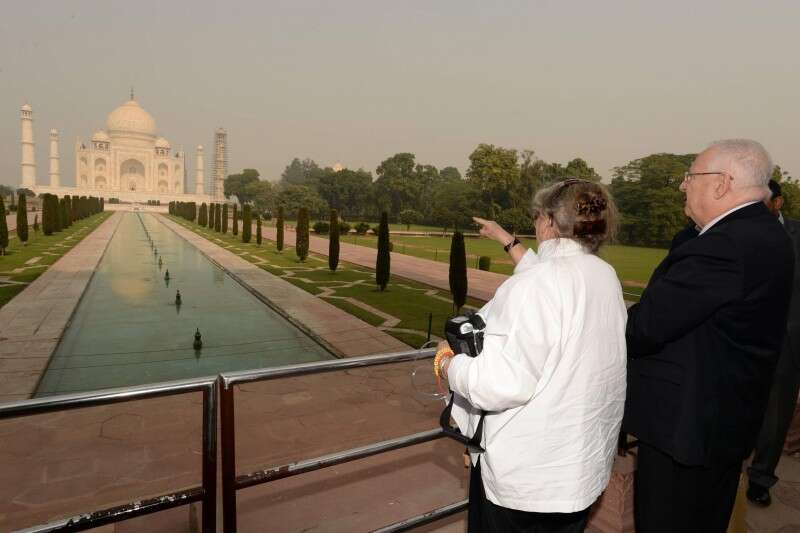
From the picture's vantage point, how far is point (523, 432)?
1256 mm

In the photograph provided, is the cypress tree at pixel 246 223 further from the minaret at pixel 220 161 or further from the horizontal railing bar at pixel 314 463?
the minaret at pixel 220 161

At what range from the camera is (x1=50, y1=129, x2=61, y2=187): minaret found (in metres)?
80.9

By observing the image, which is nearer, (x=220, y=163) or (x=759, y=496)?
(x=759, y=496)

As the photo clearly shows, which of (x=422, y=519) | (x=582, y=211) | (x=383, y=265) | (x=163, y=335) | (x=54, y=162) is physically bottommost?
(x=163, y=335)

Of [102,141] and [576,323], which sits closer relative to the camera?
[576,323]

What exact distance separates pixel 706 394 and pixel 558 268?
1.96ft

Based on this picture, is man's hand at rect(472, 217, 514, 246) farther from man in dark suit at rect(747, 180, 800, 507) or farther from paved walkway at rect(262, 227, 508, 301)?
paved walkway at rect(262, 227, 508, 301)

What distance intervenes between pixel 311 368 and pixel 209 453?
0.39 m

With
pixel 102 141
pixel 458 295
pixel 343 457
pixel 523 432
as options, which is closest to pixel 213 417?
pixel 343 457

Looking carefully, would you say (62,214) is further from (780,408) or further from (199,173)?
(199,173)

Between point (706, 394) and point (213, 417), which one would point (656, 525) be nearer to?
point (706, 394)

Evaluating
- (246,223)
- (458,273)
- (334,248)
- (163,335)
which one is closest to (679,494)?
(163,335)

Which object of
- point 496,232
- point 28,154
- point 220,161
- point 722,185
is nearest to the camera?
point 722,185

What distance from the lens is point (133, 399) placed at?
1414 mm
